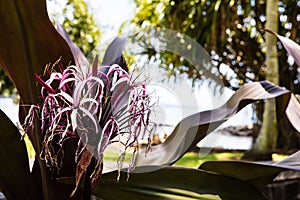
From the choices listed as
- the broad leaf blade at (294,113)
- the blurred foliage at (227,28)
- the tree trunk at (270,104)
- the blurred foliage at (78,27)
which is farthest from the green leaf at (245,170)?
the blurred foliage at (78,27)

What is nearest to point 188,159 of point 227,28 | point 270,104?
point 270,104

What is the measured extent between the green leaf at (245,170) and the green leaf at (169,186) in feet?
0.10

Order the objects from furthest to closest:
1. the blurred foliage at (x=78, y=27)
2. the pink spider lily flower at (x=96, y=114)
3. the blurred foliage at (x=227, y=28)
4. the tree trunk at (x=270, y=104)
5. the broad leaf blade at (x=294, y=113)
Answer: the blurred foliage at (x=78, y=27) < the blurred foliage at (x=227, y=28) < the tree trunk at (x=270, y=104) < the broad leaf blade at (x=294, y=113) < the pink spider lily flower at (x=96, y=114)

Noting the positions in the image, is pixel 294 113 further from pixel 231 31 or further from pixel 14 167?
pixel 231 31

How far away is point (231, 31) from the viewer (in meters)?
3.38

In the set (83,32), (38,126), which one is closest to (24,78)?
(38,126)

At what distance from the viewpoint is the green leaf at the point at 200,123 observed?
405 mm

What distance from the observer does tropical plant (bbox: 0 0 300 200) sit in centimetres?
34

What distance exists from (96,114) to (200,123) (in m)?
0.11

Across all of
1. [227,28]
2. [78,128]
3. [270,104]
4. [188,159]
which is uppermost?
[227,28]

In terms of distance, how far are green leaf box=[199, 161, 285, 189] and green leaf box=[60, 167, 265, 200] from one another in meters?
0.03

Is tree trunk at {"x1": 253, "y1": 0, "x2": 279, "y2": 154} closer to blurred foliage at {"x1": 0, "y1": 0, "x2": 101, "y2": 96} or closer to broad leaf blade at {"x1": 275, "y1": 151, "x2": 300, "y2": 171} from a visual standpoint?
broad leaf blade at {"x1": 275, "y1": 151, "x2": 300, "y2": 171}

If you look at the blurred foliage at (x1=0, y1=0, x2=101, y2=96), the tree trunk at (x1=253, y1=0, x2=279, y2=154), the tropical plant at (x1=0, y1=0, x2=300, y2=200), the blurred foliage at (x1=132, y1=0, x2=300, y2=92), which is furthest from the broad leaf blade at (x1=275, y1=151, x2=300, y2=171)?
the blurred foliage at (x1=0, y1=0, x2=101, y2=96)

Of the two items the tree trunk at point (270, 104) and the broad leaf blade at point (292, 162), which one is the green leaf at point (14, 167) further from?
the tree trunk at point (270, 104)
